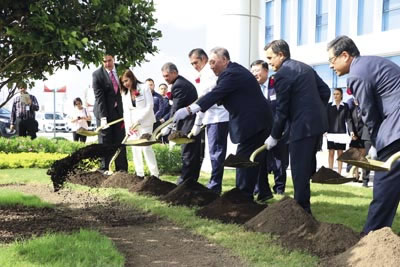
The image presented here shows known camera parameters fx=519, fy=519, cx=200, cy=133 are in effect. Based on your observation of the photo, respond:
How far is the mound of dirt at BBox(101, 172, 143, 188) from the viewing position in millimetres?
8555

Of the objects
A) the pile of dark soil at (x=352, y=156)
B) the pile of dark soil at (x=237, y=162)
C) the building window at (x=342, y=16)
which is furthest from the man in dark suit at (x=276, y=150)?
the building window at (x=342, y=16)

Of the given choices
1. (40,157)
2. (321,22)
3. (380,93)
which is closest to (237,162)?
(380,93)

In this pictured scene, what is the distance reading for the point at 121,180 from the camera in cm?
868

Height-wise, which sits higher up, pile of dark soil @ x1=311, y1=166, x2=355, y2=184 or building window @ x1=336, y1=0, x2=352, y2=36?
building window @ x1=336, y1=0, x2=352, y2=36

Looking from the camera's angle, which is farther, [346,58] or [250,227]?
[250,227]

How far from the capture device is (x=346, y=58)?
15.9 ft

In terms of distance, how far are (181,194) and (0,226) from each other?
246 centimetres

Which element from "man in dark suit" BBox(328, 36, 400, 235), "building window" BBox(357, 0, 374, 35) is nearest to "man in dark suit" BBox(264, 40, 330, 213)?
"man in dark suit" BBox(328, 36, 400, 235)

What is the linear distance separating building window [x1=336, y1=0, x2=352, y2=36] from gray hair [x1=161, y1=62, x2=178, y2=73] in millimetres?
17476

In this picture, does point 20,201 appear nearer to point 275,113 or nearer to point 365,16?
point 275,113

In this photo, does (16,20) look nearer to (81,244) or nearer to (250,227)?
(81,244)

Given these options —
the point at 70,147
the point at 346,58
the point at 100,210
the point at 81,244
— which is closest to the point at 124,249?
the point at 81,244

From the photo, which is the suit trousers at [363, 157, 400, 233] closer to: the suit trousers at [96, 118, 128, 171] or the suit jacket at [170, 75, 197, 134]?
the suit jacket at [170, 75, 197, 134]

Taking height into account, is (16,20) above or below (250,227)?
above
